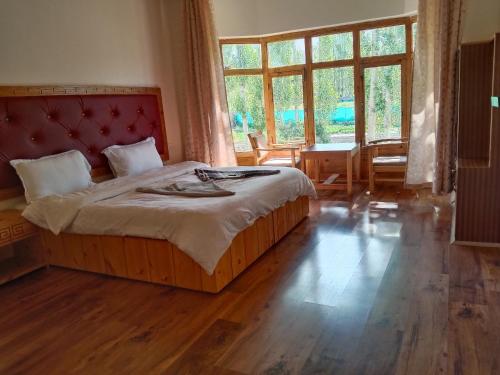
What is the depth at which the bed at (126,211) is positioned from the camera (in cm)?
240

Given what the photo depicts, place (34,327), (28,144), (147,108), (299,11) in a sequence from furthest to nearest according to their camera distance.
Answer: (299,11) → (147,108) → (28,144) → (34,327)

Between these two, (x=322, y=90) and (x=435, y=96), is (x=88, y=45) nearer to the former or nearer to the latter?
(x=322, y=90)

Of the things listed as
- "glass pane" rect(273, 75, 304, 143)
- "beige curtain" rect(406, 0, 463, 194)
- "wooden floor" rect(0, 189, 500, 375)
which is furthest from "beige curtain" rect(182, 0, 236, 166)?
"beige curtain" rect(406, 0, 463, 194)

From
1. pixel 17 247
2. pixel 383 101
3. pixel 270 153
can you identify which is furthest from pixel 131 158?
pixel 383 101

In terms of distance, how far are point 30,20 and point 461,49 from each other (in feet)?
11.0

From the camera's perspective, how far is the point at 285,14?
16.1 feet

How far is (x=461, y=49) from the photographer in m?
3.25

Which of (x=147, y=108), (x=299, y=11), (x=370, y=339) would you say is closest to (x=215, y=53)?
(x=147, y=108)

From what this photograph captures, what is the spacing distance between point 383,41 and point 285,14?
122cm

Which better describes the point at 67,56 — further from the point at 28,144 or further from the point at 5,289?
the point at 5,289

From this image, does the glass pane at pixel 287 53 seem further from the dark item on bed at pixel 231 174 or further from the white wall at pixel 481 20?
the dark item on bed at pixel 231 174

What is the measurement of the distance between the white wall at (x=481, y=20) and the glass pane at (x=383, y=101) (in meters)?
1.20

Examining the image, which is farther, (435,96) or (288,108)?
(288,108)

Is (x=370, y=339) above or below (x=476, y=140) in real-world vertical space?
below
